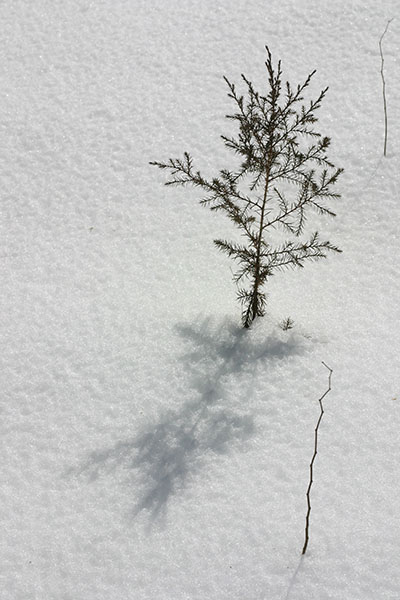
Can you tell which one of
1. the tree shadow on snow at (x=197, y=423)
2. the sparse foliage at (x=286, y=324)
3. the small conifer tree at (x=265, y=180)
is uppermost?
the small conifer tree at (x=265, y=180)

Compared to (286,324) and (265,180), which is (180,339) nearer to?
(286,324)

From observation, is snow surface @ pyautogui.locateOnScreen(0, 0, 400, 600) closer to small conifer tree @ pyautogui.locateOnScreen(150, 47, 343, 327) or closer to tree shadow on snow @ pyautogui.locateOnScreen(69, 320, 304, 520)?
tree shadow on snow @ pyautogui.locateOnScreen(69, 320, 304, 520)

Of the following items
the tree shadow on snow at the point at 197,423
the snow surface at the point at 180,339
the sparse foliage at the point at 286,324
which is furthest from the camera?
the sparse foliage at the point at 286,324

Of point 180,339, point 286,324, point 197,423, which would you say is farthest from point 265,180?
point 197,423

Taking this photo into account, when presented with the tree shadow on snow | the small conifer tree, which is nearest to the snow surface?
the tree shadow on snow

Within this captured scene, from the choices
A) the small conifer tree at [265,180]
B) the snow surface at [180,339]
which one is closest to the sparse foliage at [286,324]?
the snow surface at [180,339]

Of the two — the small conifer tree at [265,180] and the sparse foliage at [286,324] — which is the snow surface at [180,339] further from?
the small conifer tree at [265,180]

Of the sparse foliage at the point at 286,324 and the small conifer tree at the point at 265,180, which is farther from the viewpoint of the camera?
the sparse foliage at the point at 286,324
